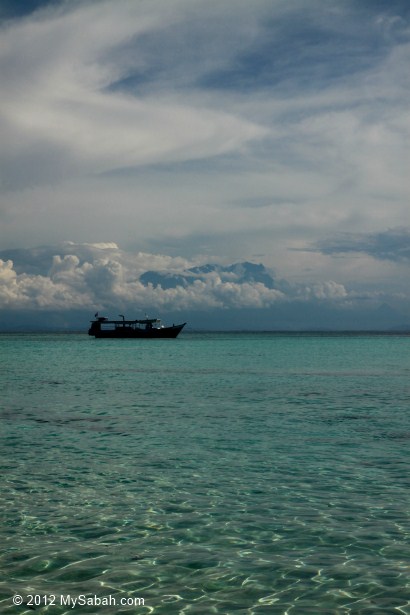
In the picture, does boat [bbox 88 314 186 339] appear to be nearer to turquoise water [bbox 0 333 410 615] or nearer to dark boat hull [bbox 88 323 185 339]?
dark boat hull [bbox 88 323 185 339]

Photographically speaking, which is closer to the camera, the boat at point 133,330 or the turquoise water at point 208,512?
the turquoise water at point 208,512

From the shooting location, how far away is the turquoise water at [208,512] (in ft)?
28.1

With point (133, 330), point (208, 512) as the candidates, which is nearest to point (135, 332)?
point (133, 330)

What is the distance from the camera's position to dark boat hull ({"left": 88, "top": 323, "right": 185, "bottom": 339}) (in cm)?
16938

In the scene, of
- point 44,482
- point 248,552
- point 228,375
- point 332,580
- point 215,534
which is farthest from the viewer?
point 228,375

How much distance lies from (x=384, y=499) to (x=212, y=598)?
5.73 m

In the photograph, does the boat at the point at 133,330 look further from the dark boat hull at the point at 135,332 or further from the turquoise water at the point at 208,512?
the turquoise water at the point at 208,512

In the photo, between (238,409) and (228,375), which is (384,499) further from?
(228,375)

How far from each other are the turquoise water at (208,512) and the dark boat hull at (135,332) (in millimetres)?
142810

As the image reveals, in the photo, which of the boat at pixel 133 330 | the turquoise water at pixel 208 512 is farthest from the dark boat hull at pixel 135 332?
the turquoise water at pixel 208 512

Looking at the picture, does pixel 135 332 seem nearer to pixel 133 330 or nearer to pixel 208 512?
pixel 133 330

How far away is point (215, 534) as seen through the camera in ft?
35.3

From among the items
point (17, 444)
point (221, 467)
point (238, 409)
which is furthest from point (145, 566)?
point (238, 409)

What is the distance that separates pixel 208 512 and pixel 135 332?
159m
